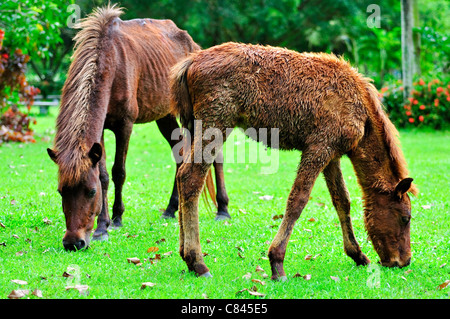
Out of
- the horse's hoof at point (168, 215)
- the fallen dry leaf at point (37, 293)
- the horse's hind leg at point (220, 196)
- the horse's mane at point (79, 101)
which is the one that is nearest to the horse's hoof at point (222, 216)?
the horse's hind leg at point (220, 196)

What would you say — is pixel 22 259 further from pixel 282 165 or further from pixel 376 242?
pixel 282 165

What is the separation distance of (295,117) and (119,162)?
3150 millimetres

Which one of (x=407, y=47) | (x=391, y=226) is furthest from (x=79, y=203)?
(x=407, y=47)

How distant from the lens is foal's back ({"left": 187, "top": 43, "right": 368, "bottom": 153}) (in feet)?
16.2

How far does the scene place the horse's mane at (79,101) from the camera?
18.4ft

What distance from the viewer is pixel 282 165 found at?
13.0 metres

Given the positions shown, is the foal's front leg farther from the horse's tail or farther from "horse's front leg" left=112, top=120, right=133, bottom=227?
"horse's front leg" left=112, top=120, right=133, bottom=227

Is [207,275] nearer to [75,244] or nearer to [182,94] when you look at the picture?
[75,244]

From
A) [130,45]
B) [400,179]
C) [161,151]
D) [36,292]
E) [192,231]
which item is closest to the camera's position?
[36,292]

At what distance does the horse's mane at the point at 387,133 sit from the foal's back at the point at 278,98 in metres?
0.13

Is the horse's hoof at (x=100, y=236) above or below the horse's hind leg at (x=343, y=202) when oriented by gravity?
below

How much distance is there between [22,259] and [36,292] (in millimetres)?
1319

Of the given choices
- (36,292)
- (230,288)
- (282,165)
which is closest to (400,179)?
(230,288)

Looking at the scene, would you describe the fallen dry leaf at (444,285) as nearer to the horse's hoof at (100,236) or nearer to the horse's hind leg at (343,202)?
the horse's hind leg at (343,202)
